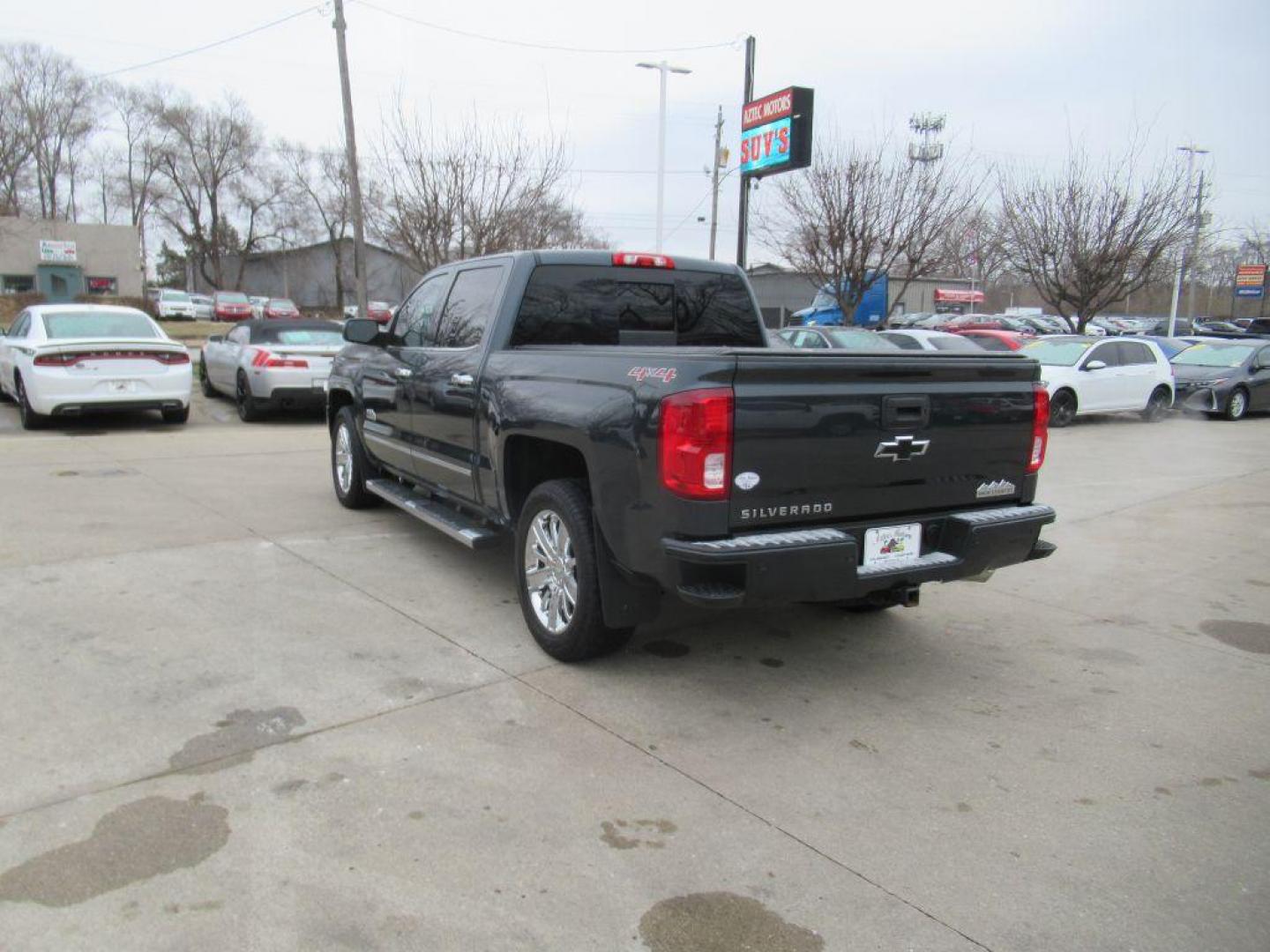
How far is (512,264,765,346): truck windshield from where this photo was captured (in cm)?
508

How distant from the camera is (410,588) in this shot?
17.9ft

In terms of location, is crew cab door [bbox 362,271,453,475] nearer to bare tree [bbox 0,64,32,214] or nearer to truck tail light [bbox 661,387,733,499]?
truck tail light [bbox 661,387,733,499]

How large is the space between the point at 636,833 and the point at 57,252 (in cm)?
6104

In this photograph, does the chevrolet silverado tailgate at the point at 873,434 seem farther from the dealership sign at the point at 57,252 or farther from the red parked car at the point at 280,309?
the dealership sign at the point at 57,252

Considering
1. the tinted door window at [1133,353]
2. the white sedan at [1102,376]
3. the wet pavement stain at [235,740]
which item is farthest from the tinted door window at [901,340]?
the wet pavement stain at [235,740]

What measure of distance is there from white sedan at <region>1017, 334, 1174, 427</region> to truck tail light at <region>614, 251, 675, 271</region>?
11576 mm

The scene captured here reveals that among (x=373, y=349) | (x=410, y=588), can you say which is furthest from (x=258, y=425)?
(x=410, y=588)

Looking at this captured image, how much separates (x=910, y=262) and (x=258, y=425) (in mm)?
16196

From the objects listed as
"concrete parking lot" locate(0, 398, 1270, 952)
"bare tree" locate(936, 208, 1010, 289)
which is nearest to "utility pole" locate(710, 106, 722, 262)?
"bare tree" locate(936, 208, 1010, 289)

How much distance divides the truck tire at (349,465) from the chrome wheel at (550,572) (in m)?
3.06

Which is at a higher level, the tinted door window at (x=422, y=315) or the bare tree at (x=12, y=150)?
the bare tree at (x=12, y=150)

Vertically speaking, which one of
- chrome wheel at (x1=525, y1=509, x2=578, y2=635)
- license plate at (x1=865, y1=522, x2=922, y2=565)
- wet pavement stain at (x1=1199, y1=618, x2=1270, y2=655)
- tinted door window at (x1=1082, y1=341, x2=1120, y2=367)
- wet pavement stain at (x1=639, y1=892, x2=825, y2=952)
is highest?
tinted door window at (x1=1082, y1=341, x2=1120, y2=367)

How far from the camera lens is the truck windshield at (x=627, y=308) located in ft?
16.7

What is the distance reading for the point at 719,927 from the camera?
8.42ft
